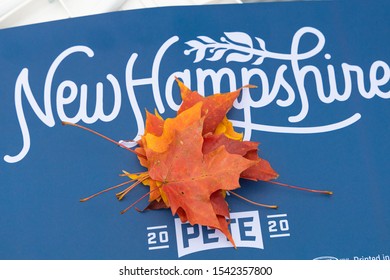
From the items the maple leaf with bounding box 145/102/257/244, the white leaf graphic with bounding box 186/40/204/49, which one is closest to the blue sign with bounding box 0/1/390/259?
the white leaf graphic with bounding box 186/40/204/49

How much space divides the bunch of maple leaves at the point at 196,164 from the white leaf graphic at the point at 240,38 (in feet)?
1.13

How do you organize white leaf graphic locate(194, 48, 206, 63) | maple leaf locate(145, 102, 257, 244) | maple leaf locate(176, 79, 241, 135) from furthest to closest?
white leaf graphic locate(194, 48, 206, 63) → maple leaf locate(176, 79, 241, 135) → maple leaf locate(145, 102, 257, 244)

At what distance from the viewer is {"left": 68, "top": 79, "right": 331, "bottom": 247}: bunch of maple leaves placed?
8.33 feet

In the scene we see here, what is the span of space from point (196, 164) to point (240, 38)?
67 centimetres

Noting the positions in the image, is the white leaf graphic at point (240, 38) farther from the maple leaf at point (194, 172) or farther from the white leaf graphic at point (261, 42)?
the maple leaf at point (194, 172)

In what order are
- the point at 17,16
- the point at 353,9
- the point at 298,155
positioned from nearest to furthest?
the point at 298,155 → the point at 353,9 → the point at 17,16

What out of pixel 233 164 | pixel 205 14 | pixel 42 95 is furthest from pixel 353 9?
pixel 42 95

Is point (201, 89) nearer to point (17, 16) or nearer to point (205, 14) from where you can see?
point (205, 14)

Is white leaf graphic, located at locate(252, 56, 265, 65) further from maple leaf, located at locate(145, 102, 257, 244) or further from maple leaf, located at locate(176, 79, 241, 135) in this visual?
maple leaf, located at locate(145, 102, 257, 244)

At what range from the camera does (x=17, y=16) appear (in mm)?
3117

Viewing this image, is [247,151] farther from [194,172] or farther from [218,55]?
[218,55]

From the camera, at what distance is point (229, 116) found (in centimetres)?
276

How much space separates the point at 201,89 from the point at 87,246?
0.84 m

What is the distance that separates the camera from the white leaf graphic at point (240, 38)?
2857 millimetres
